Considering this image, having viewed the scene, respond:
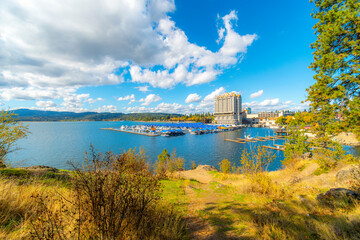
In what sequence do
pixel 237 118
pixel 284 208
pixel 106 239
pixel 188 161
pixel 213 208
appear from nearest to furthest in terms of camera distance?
1. pixel 106 239
2. pixel 284 208
3. pixel 213 208
4. pixel 188 161
5. pixel 237 118

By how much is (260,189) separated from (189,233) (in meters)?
4.53

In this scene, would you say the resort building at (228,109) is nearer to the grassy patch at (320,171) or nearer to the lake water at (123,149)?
the lake water at (123,149)

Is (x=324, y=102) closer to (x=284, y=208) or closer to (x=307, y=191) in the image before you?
(x=307, y=191)

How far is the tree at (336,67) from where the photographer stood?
6793 millimetres

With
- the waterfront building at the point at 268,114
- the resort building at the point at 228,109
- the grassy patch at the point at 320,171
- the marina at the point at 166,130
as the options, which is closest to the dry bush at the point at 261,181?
the grassy patch at the point at 320,171

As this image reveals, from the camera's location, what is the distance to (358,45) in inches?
269

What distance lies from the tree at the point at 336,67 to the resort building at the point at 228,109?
471 feet

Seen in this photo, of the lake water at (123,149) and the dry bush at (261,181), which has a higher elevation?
the dry bush at (261,181)

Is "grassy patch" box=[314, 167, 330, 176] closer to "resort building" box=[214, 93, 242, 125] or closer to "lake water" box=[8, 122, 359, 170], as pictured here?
"lake water" box=[8, 122, 359, 170]

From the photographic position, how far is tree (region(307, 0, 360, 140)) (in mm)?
6793

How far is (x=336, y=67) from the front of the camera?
7344 mm

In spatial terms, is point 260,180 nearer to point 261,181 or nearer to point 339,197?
point 261,181

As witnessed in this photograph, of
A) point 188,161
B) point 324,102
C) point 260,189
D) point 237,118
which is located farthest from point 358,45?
point 237,118

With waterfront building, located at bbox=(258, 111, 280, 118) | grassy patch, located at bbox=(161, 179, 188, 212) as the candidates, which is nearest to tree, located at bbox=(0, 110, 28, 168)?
grassy patch, located at bbox=(161, 179, 188, 212)
